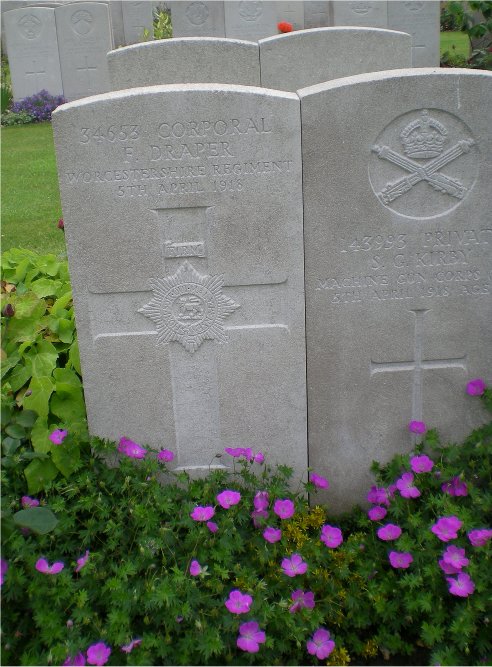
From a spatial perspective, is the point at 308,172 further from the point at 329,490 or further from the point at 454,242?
the point at 329,490

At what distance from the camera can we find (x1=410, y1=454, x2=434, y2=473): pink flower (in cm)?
292

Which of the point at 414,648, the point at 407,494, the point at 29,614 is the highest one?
the point at 407,494

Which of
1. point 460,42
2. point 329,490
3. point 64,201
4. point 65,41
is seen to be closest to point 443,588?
point 329,490

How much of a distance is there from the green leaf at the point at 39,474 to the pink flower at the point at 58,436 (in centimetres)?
11

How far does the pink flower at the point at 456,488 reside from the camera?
2.80 m

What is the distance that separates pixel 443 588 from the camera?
8.33 feet

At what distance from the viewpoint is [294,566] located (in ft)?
8.52

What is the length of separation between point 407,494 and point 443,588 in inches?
16.2

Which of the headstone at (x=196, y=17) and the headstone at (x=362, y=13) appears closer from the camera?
the headstone at (x=362, y=13)

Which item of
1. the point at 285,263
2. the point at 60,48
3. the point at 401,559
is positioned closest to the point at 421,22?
the point at 60,48

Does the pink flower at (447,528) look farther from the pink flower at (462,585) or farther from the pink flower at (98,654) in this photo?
the pink flower at (98,654)

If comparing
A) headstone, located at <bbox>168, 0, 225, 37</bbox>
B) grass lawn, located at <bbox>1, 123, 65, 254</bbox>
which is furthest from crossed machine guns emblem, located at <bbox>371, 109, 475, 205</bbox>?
headstone, located at <bbox>168, 0, 225, 37</bbox>

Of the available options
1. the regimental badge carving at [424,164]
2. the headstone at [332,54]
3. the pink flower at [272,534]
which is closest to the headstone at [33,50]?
the headstone at [332,54]

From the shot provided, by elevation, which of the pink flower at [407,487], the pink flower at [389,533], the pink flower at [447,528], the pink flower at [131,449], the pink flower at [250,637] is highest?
the pink flower at [131,449]
